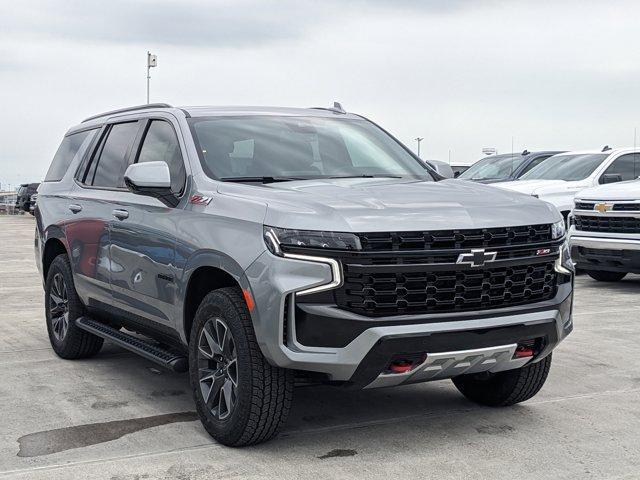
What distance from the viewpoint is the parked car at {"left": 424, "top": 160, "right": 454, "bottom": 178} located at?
6.57 metres

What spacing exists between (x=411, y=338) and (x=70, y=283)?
3573 millimetres

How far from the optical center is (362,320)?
460 cm

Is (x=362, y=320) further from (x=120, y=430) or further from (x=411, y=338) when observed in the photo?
(x=120, y=430)

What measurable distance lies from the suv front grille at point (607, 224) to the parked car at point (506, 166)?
4.00 metres

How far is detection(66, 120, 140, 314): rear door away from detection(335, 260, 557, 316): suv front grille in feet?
8.12

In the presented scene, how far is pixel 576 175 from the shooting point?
14.7m

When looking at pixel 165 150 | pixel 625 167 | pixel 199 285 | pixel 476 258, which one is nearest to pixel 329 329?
pixel 476 258

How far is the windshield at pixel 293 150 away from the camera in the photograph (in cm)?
580

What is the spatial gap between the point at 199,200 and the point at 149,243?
60 cm

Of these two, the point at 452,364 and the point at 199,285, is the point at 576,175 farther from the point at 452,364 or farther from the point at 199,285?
the point at 452,364

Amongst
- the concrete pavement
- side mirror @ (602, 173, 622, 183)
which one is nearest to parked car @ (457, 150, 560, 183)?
side mirror @ (602, 173, 622, 183)

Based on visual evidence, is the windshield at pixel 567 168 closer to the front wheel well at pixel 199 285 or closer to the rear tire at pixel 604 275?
the rear tire at pixel 604 275

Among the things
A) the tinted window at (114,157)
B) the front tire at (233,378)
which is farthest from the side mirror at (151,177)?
the tinted window at (114,157)

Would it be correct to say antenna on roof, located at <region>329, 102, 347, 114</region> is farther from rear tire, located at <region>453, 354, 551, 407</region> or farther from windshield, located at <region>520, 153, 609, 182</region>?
windshield, located at <region>520, 153, 609, 182</region>
